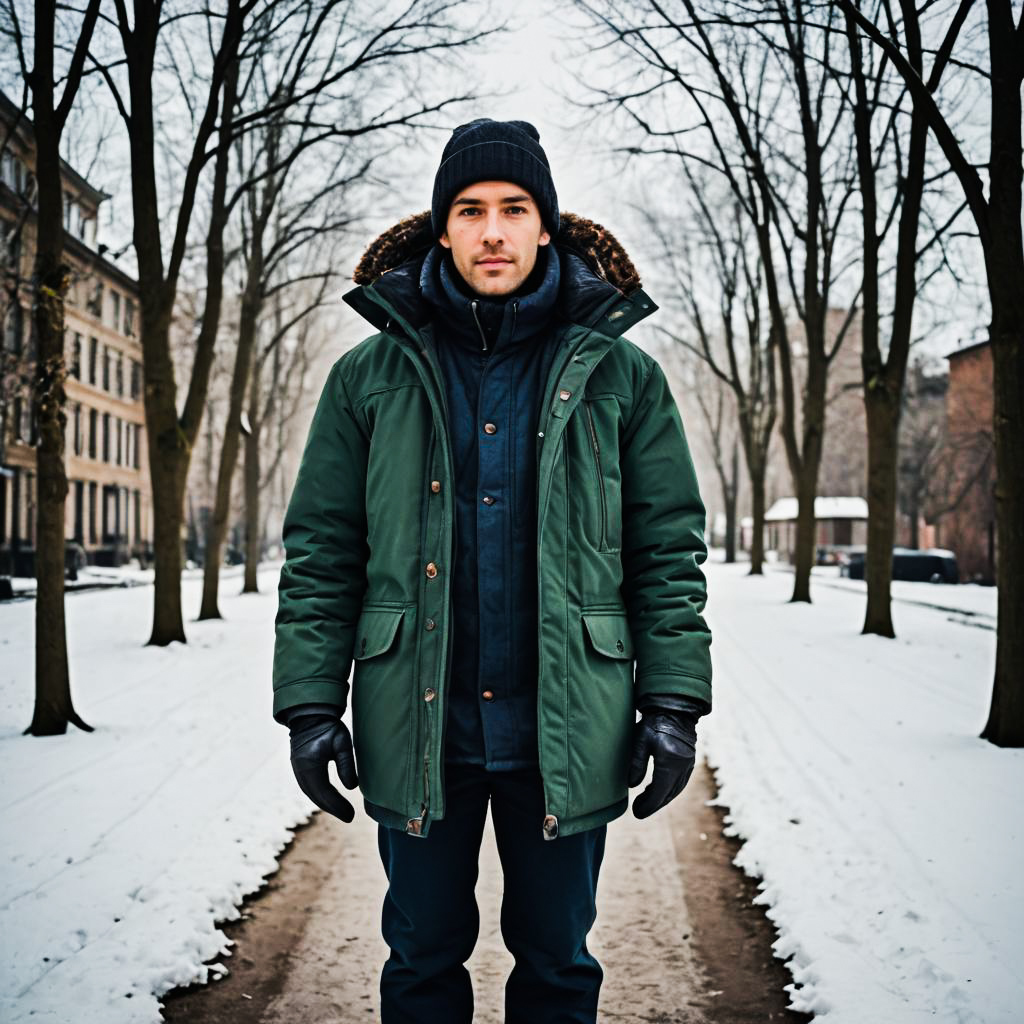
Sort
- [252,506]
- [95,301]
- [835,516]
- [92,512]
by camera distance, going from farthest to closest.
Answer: [92,512] < [835,516] < [252,506] < [95,301]

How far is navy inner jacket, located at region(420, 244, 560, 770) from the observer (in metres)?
2.38

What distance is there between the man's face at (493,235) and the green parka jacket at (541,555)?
135 mm

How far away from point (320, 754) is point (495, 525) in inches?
25.6

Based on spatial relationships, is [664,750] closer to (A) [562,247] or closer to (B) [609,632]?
(B) [609,632]

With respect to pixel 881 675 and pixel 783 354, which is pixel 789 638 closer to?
pixel 881 675

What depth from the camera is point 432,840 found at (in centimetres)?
243

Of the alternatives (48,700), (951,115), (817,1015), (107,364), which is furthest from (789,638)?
(107,364)

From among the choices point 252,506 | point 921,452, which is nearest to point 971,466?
point 921,452

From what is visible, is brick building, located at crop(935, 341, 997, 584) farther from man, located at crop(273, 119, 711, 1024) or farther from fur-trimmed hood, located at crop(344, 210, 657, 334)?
man, located at crop(273, 119, 711, 1024)

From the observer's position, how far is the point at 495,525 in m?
2.40

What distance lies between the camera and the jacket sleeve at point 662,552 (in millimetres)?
2422

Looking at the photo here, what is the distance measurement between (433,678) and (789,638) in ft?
40.1

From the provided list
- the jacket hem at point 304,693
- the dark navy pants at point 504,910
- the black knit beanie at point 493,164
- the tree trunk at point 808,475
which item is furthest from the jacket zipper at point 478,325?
the tree trunk at point 808,475

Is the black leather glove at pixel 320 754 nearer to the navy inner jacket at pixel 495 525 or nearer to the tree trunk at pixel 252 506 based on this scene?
the navy inner jacket at pixel 495 525
